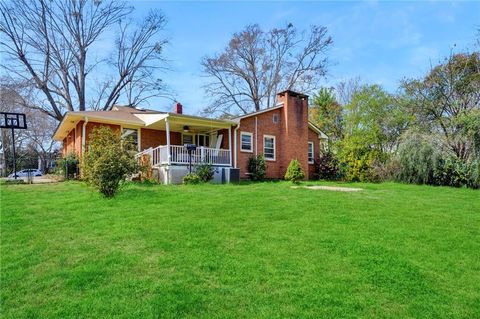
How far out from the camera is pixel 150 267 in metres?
4.87

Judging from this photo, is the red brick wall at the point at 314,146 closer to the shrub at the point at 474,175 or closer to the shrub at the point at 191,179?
the shrub at the point at 474,175

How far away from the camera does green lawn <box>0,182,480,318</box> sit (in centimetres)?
399

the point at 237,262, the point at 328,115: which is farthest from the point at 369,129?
the point at 237,262

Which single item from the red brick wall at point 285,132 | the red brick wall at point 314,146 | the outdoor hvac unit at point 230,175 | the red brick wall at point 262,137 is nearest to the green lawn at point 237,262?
the outdoor hvac unit at point 230,175

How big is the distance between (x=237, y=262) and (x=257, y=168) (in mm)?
13541

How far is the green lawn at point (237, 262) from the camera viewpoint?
3994 mm

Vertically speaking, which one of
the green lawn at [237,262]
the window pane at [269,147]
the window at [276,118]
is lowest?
the green lawn at [237,262]

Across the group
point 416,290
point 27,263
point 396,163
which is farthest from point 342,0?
point 27,263

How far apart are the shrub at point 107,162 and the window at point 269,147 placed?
1033cm

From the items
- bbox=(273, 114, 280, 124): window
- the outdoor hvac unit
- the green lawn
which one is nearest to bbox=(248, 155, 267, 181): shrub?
the outdoor hvac unit

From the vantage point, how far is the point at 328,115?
88.4ft

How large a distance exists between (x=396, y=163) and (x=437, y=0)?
8198 millimetres

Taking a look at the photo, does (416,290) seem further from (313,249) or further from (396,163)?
(396,163)

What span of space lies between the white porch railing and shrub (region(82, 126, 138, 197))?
5.16 m
